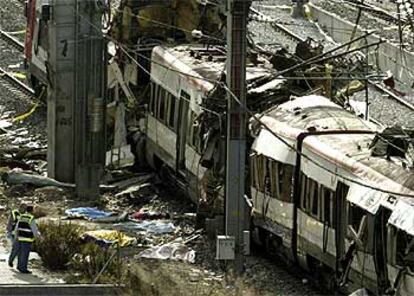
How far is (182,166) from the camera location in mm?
30391

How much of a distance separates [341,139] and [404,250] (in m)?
3.60

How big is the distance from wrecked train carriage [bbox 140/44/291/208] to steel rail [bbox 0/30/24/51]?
14.1 metres

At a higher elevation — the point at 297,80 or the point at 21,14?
the point at 297,80

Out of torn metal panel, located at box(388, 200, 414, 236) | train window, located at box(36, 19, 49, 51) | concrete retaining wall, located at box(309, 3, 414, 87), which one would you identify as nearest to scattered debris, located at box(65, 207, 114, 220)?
concrete retaining wall, located at box(309, 3, 414, 87)

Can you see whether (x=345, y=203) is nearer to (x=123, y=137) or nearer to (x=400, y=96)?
(x=123, y=137)

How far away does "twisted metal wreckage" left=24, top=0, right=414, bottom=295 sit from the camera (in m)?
21.7

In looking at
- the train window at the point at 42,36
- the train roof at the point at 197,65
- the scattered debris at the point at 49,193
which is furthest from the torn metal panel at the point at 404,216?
the train window at the point at 42,36

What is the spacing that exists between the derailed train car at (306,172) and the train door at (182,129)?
18 mm

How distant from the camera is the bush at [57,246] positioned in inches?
971

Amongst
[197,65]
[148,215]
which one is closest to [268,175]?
[148,215]

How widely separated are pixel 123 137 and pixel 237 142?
10.2 metres

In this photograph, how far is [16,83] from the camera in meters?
43.5

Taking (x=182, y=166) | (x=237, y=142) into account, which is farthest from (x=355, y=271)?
(x=182, y=166)

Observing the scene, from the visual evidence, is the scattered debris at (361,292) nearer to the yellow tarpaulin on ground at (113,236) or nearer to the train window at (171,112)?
the yellow tarpaulin on ground at (113,236)
